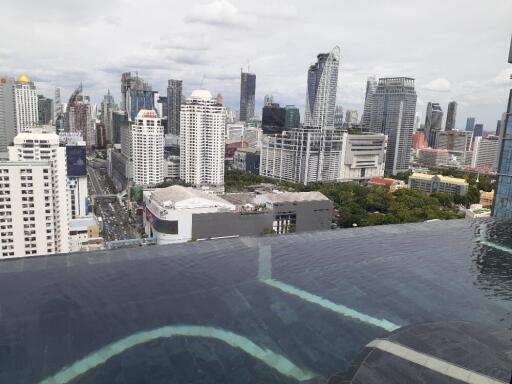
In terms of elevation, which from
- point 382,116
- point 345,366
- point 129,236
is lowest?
point 129,236

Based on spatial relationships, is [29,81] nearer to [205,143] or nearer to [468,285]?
[205,143]

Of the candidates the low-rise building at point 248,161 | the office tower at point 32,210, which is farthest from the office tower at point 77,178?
the low-rise building at point 248,161

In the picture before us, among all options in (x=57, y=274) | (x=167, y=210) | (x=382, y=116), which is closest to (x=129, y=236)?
(x=167, y=210)

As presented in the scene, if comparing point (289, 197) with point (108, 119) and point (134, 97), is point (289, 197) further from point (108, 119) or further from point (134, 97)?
point (108, 119)

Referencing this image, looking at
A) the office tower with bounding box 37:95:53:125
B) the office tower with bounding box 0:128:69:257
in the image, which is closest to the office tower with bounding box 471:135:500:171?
the office tower with bounding box 0:128:69:257

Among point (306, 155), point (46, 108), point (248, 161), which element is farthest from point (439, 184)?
point (46, 108)

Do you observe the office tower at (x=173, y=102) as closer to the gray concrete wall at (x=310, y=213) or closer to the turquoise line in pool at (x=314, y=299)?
the gray concrete wall at (x=310, y=213)
